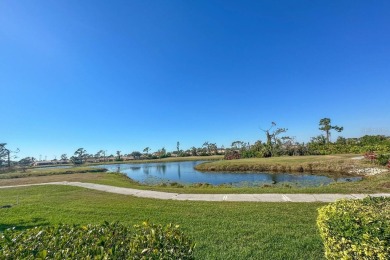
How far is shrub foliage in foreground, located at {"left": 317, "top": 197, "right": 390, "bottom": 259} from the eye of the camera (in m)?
2.62

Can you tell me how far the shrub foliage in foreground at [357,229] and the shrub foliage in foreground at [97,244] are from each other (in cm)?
205

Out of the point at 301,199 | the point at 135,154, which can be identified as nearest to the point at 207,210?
the point at 301,199

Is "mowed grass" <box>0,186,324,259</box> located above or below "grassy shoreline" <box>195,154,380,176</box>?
above

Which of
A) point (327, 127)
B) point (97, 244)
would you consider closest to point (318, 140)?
point (327, 127)

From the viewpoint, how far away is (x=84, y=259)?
198 centimetres

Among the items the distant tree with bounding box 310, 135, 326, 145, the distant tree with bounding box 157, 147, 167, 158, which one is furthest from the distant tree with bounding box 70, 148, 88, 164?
the distant tree with bounding box 310, 135, 326, 145

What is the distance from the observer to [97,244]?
2.31 metres

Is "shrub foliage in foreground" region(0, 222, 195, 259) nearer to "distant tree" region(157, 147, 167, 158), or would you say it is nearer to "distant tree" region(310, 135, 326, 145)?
"distant tree" region(310, 135, 326, 145)

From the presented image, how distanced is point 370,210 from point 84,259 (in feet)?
11.6

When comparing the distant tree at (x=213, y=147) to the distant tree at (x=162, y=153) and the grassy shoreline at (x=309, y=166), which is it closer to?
the distant tree at (x=162, y=153)

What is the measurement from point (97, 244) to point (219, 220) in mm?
4412

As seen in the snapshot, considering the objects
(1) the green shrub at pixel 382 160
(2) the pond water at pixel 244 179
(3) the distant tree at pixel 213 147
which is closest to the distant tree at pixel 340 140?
(1) the green shrub at pixel 382 160

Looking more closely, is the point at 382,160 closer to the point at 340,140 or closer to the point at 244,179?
the point at 244,179

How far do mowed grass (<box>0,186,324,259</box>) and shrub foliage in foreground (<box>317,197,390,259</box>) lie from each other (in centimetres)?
107
